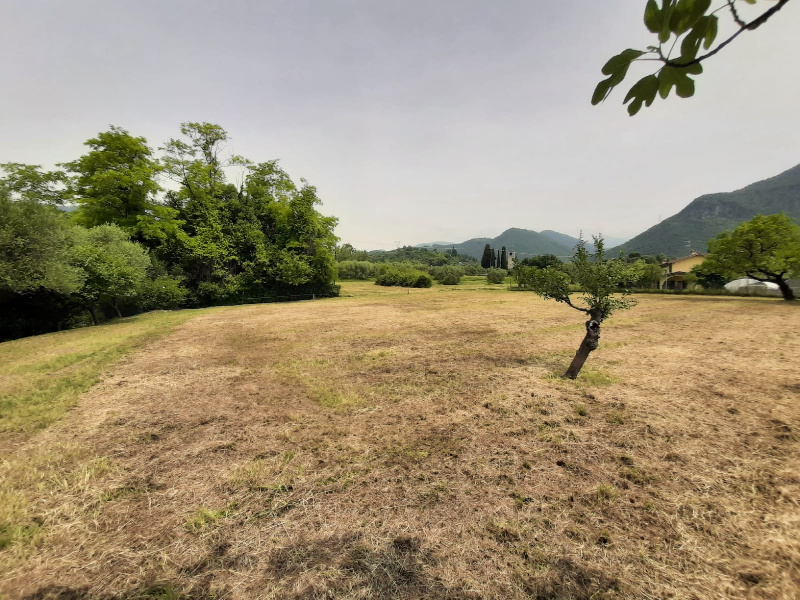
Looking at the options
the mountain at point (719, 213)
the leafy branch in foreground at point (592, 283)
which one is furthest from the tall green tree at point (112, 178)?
the mountain at point (719, 213)

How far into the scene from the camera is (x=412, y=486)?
4102 mm

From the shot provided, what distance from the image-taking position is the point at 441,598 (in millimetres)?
2574

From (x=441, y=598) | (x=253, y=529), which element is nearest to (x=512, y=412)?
(x=441, y=598)

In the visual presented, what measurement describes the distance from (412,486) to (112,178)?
99.8ft

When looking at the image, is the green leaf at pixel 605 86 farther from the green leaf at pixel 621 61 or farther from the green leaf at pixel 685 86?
the green leaf at pixel 685 86

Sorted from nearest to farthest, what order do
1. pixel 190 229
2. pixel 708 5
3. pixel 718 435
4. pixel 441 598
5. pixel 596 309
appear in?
pixel 708 5
pixel 441 598
pixel 718 435
pixel 596 309
pixel 190 229

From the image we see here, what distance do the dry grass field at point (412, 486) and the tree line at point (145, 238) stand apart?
12140 millimetres

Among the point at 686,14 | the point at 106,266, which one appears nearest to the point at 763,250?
the point at 686,14

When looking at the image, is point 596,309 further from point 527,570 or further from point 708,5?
point 708,5

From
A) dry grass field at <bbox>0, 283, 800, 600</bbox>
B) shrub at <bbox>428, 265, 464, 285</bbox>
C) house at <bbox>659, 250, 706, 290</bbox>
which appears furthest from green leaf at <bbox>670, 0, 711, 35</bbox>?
shrub at <bbox>428, 265, 464, 285</bbox>

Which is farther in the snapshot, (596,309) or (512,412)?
(596,309)

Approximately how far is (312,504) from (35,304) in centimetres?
2335

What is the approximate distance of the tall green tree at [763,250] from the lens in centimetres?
2170

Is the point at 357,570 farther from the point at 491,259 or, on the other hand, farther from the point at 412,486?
the point at 491,259
